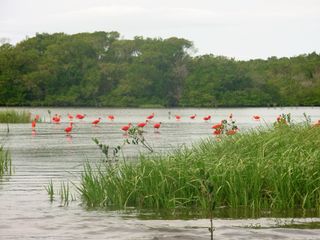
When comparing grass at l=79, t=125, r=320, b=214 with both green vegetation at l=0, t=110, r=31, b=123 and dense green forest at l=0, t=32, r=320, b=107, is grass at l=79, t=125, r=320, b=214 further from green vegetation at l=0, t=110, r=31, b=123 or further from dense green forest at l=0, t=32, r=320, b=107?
dense green forest at l=0, t=32, r=320, b=107

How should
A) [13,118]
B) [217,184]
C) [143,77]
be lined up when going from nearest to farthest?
[217,184] → [13,118] → [143,77]

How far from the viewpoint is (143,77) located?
439ft

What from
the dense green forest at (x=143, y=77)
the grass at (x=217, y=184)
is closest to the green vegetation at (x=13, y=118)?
the grass at (x=217, y=184)

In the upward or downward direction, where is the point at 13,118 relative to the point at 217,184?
upward

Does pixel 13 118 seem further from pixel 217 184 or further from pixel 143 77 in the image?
pixel 143 77

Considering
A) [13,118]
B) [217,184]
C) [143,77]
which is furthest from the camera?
[143,77]

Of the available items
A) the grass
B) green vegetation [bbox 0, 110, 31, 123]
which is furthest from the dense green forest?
the grass

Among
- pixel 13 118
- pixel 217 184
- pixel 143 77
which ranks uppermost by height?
pixel 143 77

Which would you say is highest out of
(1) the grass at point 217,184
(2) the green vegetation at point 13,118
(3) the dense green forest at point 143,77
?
(3) the dense green forest at point 143,77

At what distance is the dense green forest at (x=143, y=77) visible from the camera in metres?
126

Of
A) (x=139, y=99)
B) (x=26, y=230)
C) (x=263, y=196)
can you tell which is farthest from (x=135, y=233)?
(x=139, y=99)

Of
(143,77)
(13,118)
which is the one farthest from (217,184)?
(143,77)

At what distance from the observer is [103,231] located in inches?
484

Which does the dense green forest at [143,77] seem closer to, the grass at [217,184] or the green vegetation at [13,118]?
the green vegetation at [13,118]
